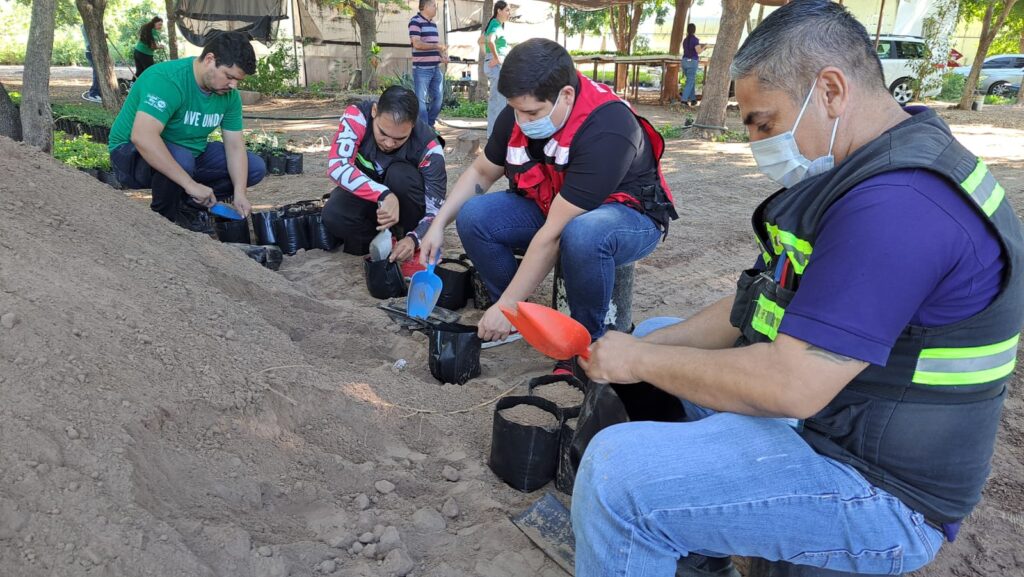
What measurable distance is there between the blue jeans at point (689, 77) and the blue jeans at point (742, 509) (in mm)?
14334

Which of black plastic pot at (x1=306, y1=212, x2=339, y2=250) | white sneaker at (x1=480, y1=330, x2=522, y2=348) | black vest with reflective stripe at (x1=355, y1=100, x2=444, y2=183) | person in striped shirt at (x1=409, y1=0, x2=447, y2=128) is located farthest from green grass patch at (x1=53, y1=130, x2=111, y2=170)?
white sneaker at (x1=480, y1=330, x2=522, y2=348)

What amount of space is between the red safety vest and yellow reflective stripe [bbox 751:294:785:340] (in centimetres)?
137

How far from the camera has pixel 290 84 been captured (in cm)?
1616

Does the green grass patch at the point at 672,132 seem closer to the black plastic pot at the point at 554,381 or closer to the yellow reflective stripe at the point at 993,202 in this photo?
the black plastic pot at the point at 554,381

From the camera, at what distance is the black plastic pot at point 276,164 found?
6590 millimetres

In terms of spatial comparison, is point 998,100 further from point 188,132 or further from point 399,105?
point 188,132

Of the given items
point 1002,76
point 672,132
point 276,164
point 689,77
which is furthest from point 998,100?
point 276,164

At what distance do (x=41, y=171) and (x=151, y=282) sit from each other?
89 centimetres

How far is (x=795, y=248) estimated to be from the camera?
131 cm

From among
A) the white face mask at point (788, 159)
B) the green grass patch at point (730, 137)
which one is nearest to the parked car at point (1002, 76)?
the green grass patch at point (730, 137)

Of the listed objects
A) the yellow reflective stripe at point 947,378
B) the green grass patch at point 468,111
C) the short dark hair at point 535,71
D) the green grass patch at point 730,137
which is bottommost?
the green grass patch at point 730,137

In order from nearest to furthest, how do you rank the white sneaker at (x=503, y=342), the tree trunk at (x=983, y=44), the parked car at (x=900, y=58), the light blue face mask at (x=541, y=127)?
the light blue face mask at (x=541, y=127)
the white sneaker at (x=503, y=342)
the tree trunk at (x=983, y=44)
the parked car at (x=900, y=58)

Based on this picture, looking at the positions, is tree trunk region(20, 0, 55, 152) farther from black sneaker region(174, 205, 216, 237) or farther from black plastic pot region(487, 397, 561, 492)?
black plastic pot region(487, 397, 561, 492)

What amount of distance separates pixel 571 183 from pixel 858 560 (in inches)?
64.7
